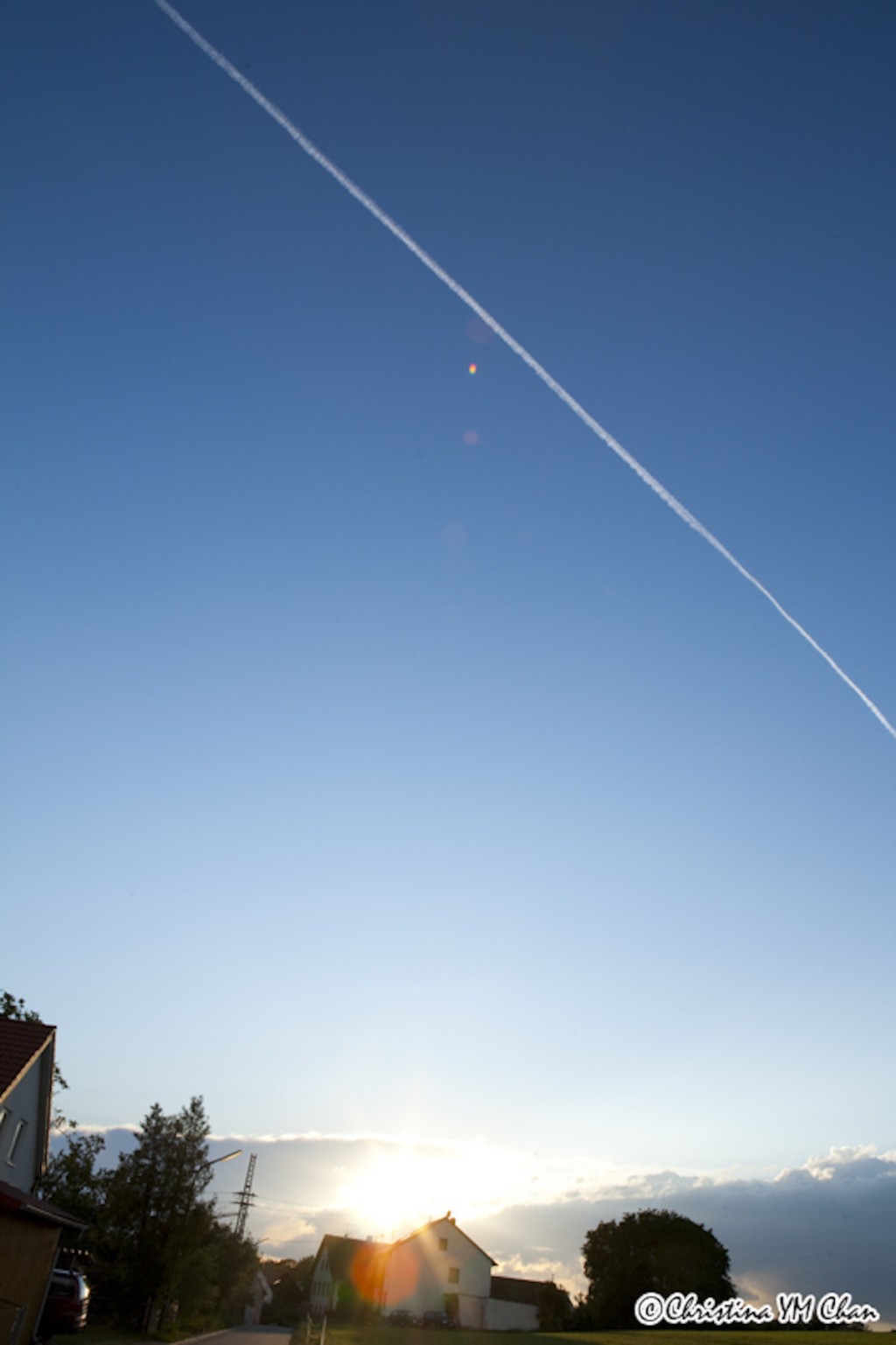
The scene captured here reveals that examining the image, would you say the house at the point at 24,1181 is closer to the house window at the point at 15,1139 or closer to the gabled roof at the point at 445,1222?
the house window at the point at 15,1139

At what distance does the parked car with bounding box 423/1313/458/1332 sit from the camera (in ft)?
213

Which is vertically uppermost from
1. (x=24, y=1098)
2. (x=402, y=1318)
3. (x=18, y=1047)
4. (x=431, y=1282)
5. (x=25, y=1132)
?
(x=18, y=1047)

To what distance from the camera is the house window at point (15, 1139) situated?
32.1m

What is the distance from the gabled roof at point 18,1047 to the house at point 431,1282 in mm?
58790

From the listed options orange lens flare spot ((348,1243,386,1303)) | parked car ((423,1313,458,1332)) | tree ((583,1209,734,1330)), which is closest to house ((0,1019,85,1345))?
parked car ((423,1313,458,1332))

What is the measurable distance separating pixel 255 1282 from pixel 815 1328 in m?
64.9

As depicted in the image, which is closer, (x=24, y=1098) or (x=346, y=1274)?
(x=24, y=1098)

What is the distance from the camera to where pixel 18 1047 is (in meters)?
31.7

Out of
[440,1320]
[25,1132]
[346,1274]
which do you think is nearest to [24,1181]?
[25,1132]

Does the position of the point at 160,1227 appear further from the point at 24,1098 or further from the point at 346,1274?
the point at 346,1274

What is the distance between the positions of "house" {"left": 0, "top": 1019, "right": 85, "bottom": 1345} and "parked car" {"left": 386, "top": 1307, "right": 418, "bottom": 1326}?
4425 centimetres

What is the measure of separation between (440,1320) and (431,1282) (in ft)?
21.5

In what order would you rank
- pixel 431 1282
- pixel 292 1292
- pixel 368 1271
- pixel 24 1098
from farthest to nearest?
pixel 292 1292 < pixel 368 1271 < pixel 431 1282 < pixel 24 1098

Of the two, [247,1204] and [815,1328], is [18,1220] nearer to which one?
[815,1328]
